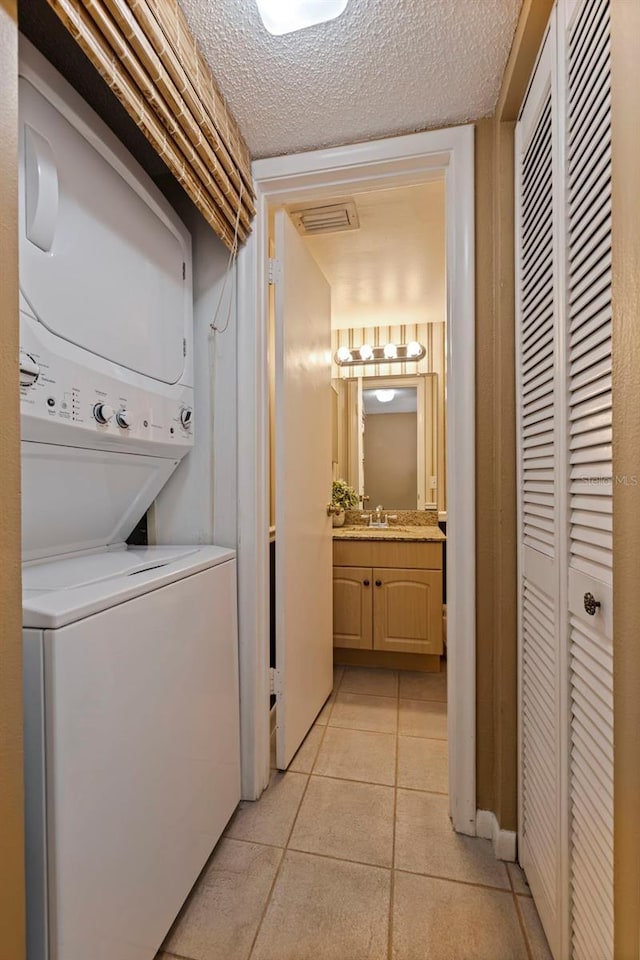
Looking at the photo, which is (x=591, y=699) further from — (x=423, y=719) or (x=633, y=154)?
(x=423, y=719)

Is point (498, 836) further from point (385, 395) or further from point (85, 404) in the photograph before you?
point (385, 395)

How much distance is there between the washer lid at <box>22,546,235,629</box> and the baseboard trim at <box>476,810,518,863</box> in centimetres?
115

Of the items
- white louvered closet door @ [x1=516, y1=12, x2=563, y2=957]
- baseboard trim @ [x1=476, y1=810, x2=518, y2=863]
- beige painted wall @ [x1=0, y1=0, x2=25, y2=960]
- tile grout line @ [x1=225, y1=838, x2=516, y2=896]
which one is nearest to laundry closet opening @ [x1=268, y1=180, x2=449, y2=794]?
baseboard trim @ [x1=476, y1=810, x2=518, y2=863]

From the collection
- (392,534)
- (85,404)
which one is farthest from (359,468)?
(85,404)

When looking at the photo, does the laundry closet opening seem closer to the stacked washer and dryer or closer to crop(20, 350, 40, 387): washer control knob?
the stacked washer and dryer

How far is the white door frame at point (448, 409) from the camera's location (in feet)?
4.56

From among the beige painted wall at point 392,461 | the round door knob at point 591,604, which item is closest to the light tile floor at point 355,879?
the round door knob at point 591,604

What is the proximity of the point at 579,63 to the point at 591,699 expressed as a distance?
1.20 meters

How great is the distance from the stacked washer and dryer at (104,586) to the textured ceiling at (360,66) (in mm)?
392

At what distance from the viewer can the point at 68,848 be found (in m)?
0.74

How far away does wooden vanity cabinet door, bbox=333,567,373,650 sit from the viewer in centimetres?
263

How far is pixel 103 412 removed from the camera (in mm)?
1034

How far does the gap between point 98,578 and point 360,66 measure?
148 centimetres

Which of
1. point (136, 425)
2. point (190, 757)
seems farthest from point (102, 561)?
point (190, 757)
